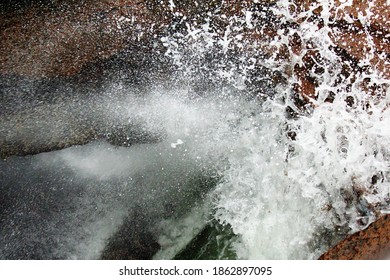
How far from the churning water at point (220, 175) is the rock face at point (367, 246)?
0.27 metres

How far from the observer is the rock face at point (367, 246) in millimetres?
2160

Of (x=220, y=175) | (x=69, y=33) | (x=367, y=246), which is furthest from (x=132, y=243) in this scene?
(x=69, y=33)

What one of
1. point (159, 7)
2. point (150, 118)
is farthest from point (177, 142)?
point (159, 7)

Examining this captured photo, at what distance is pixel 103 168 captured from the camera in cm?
267

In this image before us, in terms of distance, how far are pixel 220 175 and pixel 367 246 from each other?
1066mm

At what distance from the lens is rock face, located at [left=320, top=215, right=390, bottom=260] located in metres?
2.16

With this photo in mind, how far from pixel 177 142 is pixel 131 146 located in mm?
356

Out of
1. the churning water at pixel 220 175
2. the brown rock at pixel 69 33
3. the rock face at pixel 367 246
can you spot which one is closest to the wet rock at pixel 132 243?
the churning water at pixel 220 175

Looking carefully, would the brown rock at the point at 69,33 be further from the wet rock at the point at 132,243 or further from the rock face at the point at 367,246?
the rock face at the point at 367,246

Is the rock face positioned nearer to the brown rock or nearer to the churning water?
the churning water

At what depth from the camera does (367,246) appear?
85.4 inches
